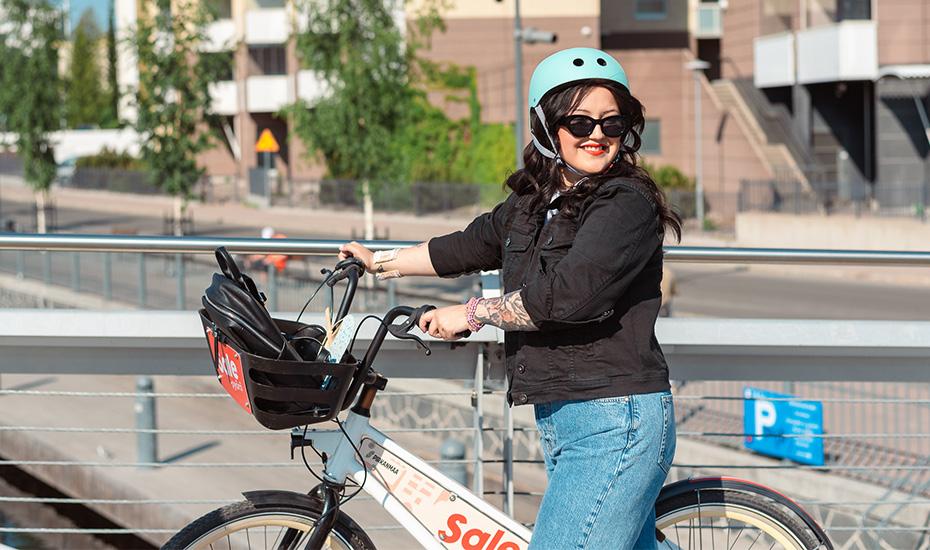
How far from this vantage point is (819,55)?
34031 mm

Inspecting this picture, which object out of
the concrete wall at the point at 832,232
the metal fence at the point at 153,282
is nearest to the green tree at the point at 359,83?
the metal fence at the point at 153,282

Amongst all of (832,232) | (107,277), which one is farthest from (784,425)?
(832,232)

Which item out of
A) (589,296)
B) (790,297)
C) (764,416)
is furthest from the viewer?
(790,297)

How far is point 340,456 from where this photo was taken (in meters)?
3.46

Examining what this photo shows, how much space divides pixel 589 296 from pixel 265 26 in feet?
167

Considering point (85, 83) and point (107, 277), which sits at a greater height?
point (85, 83)

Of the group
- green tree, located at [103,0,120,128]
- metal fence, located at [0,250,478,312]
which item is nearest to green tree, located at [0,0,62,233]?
metal fence, located at [0,250,478,312]

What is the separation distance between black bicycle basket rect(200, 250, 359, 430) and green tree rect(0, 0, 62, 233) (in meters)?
35.3

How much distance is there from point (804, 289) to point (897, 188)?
224 inches

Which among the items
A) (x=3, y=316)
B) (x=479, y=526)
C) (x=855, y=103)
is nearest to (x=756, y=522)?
(x=479, y=526)

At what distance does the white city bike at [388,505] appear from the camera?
3.43 metres

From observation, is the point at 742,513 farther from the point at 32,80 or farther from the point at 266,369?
the point at 32,80

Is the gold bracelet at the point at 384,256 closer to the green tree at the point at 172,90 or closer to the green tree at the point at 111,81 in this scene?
the green tree at the point at 172,90

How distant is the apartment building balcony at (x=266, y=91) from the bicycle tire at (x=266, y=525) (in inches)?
1960
